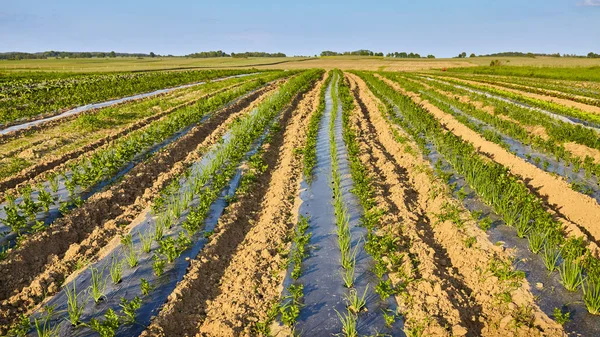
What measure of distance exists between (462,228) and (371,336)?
331 cm

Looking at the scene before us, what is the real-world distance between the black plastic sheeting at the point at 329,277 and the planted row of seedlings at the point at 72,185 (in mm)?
4717

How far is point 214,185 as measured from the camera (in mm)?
8750

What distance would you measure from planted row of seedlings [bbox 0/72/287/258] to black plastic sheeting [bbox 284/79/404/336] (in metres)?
4.72

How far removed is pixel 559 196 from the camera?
820 centimetres

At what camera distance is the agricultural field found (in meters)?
4.79

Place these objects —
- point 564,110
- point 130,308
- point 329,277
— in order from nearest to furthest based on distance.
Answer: point 130,308 → point 329,277 → point 564,110

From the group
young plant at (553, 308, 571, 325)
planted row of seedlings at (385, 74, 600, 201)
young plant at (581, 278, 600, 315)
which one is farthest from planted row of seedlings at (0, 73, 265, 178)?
planted row of seedlings at (385, 74, 600, 201)

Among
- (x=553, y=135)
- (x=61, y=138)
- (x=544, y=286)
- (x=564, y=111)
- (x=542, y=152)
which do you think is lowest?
(x=544, y=286)

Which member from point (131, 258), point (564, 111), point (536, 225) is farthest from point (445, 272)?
point (564, 111)

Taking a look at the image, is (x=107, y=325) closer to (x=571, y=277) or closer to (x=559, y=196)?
(x=571, y=277)

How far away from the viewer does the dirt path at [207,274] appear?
4.72 meters

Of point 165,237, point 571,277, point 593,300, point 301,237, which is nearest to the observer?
point 593,300

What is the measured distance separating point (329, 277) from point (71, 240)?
4.69 m

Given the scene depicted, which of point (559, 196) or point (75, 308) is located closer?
point (75, 308)
